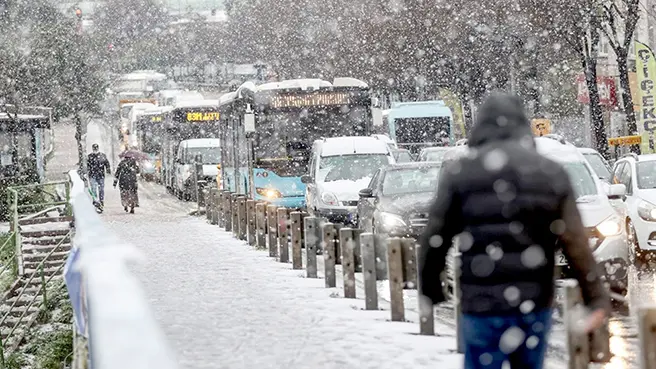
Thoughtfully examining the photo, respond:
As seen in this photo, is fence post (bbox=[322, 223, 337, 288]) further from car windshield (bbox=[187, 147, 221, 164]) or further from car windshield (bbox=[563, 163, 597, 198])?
car windshield (bbox=[187, 147, 221, 164])

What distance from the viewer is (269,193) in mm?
26562

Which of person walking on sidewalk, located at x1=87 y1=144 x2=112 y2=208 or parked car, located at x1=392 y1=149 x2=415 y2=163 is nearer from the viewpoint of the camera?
person walking on sidewalk, located at x1=87 y1=144 x2=112 y2=208

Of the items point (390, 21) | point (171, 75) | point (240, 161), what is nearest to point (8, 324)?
point (240, 161)

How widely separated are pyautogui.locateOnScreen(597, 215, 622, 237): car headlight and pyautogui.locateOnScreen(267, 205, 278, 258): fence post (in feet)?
21.2

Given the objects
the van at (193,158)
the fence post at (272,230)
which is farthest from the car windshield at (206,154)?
the fence post at (272,230)

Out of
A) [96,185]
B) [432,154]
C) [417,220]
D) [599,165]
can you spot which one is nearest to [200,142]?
[96,185]

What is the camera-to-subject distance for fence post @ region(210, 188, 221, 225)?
27522 millimetres

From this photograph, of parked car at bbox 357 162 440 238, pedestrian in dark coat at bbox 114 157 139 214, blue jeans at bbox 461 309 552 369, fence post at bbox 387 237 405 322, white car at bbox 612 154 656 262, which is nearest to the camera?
blue jeans at bbox 461 309 552 369

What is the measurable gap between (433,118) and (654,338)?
39912mm

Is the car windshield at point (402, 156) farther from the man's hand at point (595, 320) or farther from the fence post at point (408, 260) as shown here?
the man's hand at point (595, 320)

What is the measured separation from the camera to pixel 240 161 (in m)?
28.5

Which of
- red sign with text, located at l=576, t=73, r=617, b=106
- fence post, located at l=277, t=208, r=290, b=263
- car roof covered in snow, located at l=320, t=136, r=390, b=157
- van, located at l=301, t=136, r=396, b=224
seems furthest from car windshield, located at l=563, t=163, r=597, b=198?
red sign with text, located at l=576, t=73, r=617, b=106

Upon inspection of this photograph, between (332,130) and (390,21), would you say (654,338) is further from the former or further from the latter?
(390,21)

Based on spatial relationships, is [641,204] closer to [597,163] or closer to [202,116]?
[597,163]
